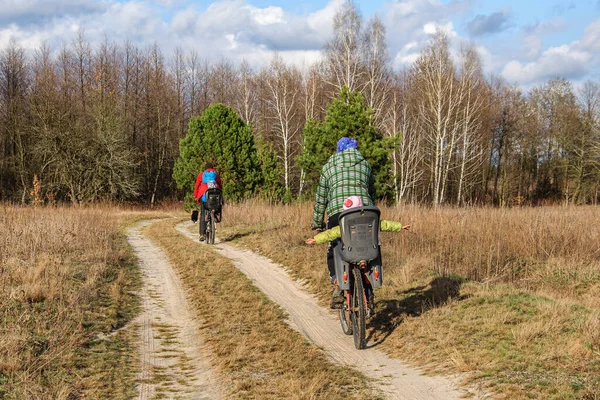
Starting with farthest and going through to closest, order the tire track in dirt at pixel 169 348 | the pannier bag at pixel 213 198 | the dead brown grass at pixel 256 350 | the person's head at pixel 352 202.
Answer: the pannier bag at pixel 213 198, the person's head at pixel 352 202, the tire track in dirt at pixel 169 348, the dead brown grass at pixel 256 350

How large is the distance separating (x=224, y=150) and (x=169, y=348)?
21642 mm

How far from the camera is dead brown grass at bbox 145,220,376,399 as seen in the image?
14.9ft

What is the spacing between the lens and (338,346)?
238 inches

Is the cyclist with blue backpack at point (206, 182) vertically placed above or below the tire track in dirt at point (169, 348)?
above

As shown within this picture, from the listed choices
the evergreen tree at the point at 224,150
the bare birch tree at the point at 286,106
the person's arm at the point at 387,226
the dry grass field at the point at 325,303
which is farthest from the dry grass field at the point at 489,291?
the bare birch tree at the point at 286,106

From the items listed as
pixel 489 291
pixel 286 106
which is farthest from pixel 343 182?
pixel 286 106

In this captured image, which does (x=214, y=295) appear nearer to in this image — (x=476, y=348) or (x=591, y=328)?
(x=476, y=348)

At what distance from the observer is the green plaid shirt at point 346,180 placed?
5906 mm

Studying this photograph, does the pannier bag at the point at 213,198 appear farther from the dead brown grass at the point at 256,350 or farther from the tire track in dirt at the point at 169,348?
the dead brown grass at the point at 256,350

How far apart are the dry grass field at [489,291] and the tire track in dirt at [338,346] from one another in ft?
0.89

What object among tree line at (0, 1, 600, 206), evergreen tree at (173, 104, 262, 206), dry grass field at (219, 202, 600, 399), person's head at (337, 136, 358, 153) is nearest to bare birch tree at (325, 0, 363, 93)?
tree line at (0, 1, 600, 206)

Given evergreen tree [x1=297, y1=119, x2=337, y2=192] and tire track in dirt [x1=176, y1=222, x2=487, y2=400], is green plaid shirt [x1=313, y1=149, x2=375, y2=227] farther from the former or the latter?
evergreen tree [x1=297, y1=119, x2=337, y2=192]

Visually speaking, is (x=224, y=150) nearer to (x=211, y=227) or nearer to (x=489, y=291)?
(x=211, y=227)

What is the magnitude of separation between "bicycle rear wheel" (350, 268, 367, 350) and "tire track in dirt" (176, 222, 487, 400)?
0.44 feet
